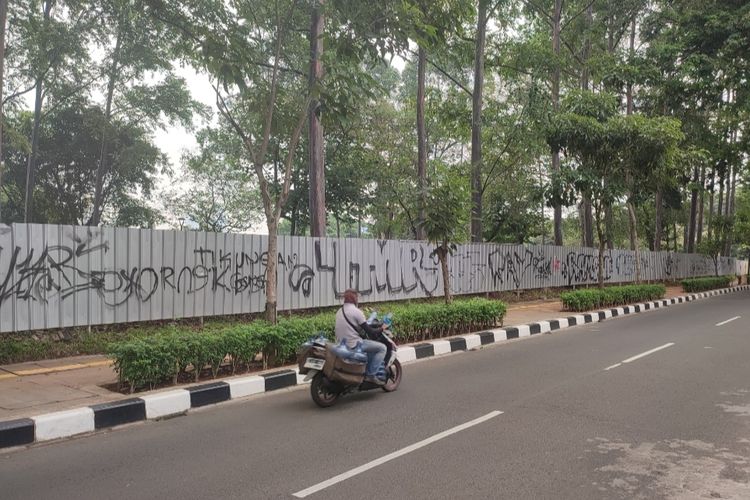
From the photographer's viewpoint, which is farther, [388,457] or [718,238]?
[718,238]

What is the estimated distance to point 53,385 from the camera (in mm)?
6215

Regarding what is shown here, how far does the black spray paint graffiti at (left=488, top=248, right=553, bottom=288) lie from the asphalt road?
428 inches

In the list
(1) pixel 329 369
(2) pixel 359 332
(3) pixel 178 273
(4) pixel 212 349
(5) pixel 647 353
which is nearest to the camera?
(1) pixel 329 369

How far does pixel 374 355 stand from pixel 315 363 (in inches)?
28.5

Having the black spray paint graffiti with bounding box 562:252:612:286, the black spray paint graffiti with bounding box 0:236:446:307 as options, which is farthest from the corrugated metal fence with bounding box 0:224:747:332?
the black spray paint graffiti with bounding box 562:252:612:286

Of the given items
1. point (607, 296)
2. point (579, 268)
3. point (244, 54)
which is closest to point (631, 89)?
point (579, 268)

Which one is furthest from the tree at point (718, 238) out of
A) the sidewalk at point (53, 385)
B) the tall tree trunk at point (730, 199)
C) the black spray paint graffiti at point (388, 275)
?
the sidewalk at point (53, 385)

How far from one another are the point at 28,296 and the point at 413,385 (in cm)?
542

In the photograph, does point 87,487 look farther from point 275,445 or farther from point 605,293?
point 605,293

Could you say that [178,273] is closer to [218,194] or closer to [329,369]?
[329,369]

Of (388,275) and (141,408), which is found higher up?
(388,275)

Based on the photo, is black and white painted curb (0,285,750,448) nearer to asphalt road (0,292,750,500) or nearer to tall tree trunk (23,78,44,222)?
asphalt road (0,292,750,500)

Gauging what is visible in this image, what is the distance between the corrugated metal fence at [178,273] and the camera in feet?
25.9

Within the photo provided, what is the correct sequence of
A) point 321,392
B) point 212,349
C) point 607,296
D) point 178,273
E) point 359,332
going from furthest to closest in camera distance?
point 607,296 → point 178,273 → point 212,349 → point 359,332 → point 321,392
